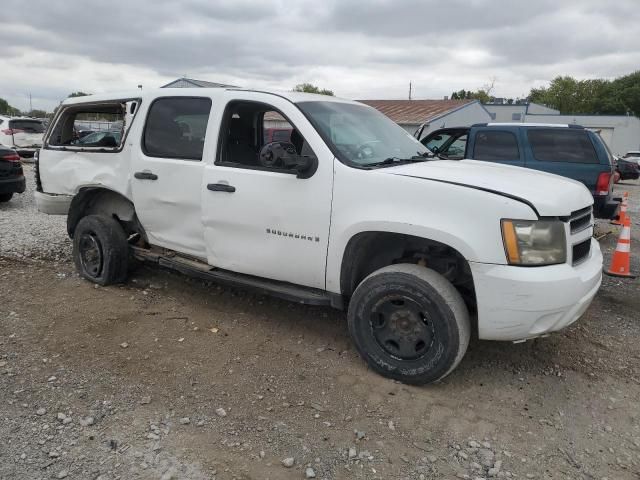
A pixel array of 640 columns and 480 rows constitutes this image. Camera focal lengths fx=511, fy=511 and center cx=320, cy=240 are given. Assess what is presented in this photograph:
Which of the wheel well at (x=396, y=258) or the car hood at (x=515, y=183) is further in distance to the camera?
the wheel well at (x=396, y=258)

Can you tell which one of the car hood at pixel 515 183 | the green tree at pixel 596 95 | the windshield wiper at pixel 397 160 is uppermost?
the green tree at pixel 596 95

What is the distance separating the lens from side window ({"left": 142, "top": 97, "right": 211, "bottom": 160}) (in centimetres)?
423

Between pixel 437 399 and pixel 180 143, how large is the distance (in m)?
Result: 2.87

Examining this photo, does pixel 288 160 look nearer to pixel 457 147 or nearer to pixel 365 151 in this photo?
pixel 365 151

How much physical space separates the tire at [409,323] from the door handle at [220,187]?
4.14ft

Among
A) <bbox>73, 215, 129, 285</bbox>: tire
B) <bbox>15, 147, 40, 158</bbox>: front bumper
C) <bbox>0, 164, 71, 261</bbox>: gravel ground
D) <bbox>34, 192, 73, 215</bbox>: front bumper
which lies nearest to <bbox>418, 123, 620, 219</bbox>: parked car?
<bbox>73, 215, 129, 285</bbox>: tire

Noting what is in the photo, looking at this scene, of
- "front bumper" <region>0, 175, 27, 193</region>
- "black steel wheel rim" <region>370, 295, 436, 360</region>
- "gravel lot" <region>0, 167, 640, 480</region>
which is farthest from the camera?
"front bumper" <region>0, 175, 27, 193</region>

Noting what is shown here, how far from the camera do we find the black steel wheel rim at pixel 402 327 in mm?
3287

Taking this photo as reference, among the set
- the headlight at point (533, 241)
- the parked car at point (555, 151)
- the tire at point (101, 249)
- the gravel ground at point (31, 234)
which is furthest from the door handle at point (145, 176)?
the parked car at point (555, 151)

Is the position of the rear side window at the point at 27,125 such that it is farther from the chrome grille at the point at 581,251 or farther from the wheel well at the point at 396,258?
the chrome grille at the point at 581,251

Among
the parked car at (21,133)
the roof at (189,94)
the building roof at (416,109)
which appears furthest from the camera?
the building roof at (416,109)

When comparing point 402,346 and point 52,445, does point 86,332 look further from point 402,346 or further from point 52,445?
point 402,346

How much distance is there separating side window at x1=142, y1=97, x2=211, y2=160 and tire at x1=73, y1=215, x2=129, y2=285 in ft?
3.13

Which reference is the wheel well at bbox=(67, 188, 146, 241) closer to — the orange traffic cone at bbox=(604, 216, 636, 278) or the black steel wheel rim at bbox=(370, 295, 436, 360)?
the black steel wheel rim at bbox=(370, 295, 436, 360)
